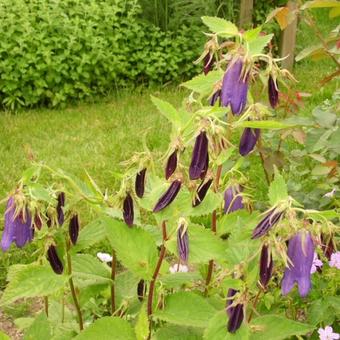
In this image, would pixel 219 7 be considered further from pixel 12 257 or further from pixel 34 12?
pixel 12 257

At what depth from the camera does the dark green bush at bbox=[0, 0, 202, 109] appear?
19.0ft

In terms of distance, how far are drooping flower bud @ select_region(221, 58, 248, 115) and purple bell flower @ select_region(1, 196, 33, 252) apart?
16.7 inches

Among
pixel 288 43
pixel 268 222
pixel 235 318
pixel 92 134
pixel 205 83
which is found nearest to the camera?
pixel 268 222

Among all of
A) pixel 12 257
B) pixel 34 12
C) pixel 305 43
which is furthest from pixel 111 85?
pixel 12 257

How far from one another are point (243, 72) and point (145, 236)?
0.38 metres

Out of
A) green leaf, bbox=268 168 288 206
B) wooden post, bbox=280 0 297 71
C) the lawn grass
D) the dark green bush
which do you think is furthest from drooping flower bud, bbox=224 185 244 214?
wooden post, bbox=280 0 297 71

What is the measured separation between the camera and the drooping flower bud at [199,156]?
1.35m

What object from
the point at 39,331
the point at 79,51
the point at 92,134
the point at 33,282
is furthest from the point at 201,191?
the point at 79,51

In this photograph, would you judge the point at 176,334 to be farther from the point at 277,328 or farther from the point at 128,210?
the point at 128,210

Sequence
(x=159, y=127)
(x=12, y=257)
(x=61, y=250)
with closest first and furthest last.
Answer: (x=61, y=250) < (x=12, y=257) < (x=159, y=127)

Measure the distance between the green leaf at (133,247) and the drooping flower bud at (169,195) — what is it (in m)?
0.18

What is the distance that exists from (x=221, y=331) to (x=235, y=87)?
1.46ft

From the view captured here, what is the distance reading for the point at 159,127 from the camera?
530cm

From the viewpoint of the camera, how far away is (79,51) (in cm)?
594
